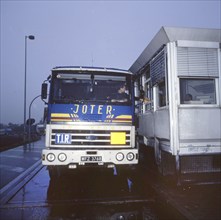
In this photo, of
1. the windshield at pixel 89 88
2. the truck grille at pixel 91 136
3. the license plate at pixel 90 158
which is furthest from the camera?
the windshield at pixel 89 88

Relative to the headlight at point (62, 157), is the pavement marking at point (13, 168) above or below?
below

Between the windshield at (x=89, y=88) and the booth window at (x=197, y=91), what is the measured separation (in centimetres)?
143

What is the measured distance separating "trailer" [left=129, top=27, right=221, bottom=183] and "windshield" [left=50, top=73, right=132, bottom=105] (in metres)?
1.22

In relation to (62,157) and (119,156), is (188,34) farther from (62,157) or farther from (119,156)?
(62,157)

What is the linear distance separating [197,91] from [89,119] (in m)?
2.98

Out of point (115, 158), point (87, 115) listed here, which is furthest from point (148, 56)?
point (115, 158)

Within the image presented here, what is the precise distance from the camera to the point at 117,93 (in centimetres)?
626

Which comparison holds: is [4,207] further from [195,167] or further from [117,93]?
→ [195,167]

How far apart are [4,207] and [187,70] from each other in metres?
5.21

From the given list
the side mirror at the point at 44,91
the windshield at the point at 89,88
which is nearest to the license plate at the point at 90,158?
the windshield at the point at 89,88

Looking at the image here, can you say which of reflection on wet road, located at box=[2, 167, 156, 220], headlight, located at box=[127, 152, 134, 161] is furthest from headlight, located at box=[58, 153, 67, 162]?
headlight, located at box=[127, 152, 134, 161]

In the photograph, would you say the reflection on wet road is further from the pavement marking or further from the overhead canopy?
the overhead canopy

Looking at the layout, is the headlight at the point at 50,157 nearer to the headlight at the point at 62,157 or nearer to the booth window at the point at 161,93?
the headlight at the point at 62,157

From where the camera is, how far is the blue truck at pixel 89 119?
5672mm
